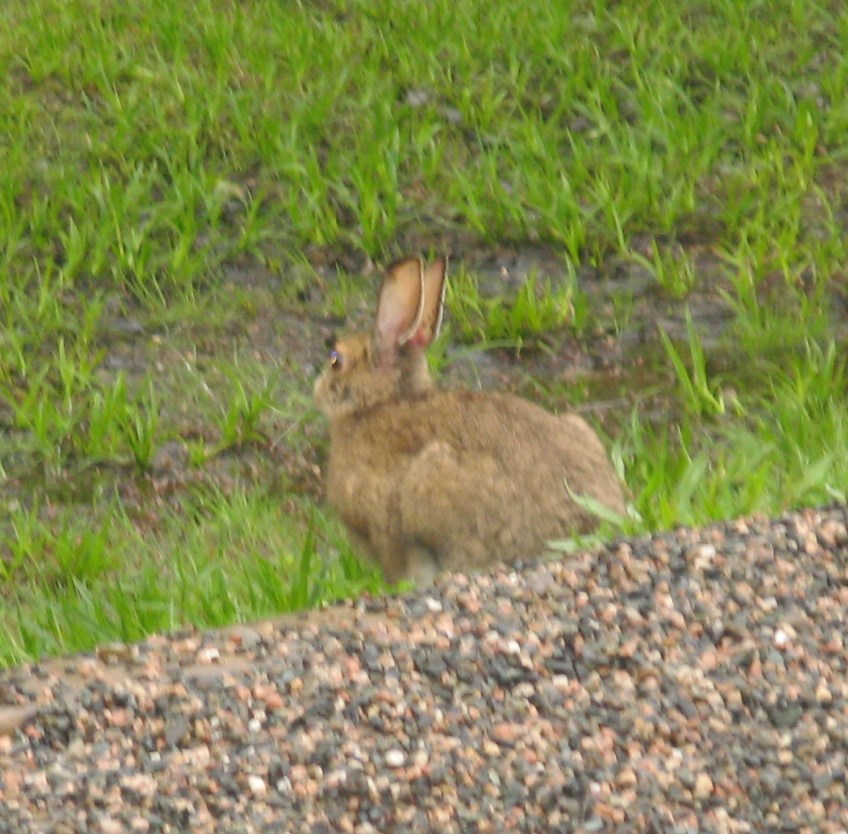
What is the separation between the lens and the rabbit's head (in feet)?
19.7

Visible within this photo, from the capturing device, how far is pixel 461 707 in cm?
429

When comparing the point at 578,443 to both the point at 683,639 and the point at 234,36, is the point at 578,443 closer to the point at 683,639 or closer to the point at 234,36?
the point at 683,639

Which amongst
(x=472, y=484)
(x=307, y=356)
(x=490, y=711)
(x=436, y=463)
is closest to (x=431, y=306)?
(x=436, y=463)

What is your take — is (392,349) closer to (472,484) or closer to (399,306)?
(399,306)

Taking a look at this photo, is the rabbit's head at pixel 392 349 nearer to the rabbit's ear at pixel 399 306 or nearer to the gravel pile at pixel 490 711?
the rabbit's ear at pixel 399 306

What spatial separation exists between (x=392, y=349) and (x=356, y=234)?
2.53 meters

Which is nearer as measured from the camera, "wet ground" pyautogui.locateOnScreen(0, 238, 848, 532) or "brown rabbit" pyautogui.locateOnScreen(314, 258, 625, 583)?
"brown rabbit" pyautogui.locateOnScreen(314, 258, 625, 583)

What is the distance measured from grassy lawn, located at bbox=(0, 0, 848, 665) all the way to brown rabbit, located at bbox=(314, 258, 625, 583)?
41 cm

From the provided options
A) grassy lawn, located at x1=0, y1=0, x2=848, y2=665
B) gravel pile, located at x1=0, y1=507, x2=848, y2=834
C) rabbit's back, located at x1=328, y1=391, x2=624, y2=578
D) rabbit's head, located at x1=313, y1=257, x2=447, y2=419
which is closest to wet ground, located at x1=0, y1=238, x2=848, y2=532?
grassy lawn, located at x1=0, y1=0, x2=848, y2=665

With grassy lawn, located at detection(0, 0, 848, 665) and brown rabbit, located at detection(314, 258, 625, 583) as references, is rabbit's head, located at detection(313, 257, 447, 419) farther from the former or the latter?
grassy lawn, located at detection(0, 0, 848, 665)

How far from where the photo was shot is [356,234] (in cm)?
859

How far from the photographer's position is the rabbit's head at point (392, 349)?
6000mm

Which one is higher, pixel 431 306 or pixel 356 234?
pixel 431 306

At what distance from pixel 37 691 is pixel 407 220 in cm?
457
